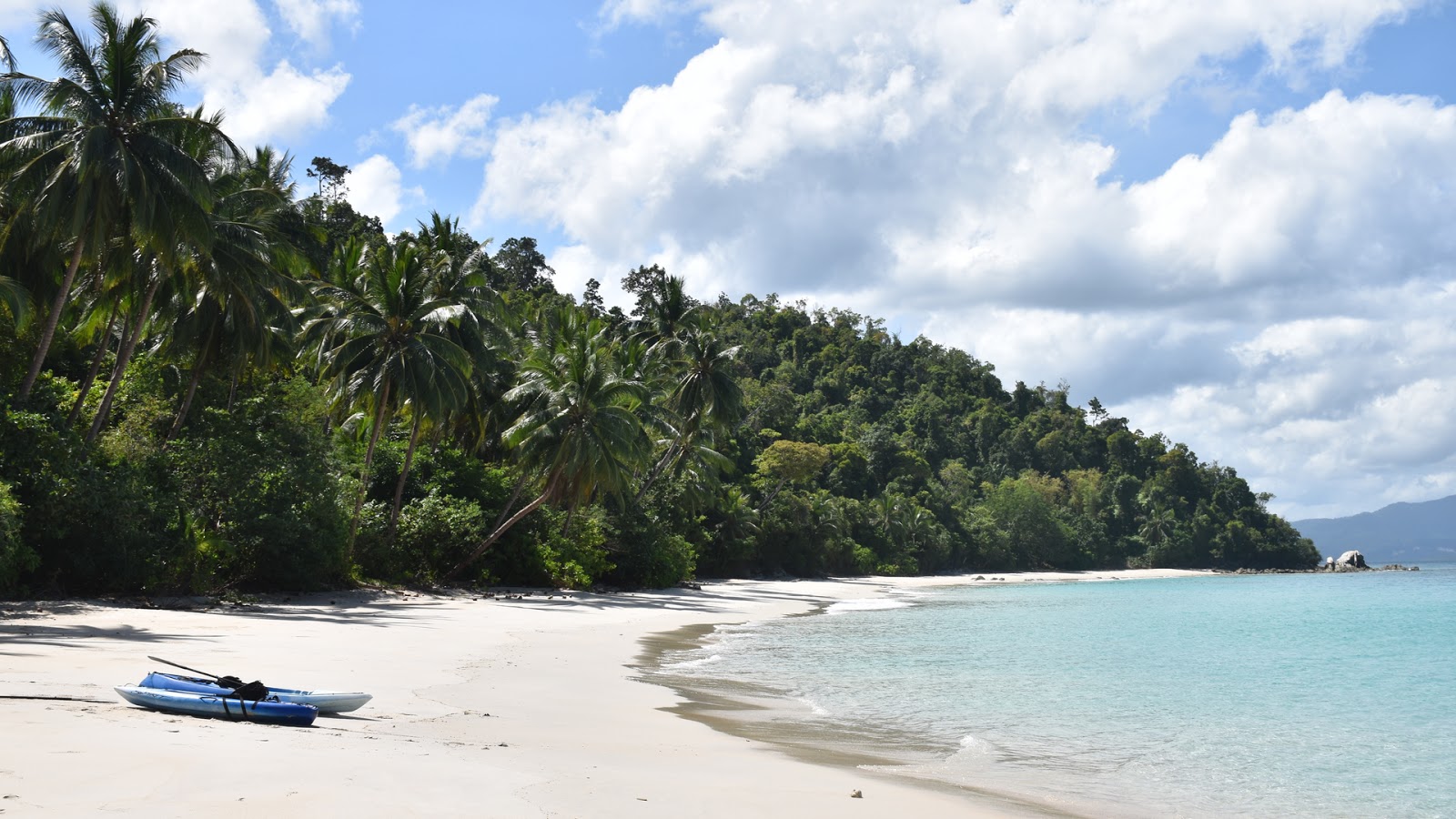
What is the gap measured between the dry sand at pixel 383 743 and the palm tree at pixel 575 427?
14870mm

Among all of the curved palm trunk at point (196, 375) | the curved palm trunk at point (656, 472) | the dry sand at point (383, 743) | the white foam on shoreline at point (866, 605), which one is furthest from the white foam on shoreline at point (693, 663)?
the curved palm trunk at point (656, 472)

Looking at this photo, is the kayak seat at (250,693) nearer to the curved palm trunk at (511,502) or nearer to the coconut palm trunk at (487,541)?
the coconut palm trunk at (487,541)

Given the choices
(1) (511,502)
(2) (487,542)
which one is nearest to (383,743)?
(2) (487,542)

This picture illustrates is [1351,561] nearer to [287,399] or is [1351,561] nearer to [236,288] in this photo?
[287,399]

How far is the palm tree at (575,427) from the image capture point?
3045 centimetres

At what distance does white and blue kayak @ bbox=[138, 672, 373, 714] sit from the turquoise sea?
3.72 meters

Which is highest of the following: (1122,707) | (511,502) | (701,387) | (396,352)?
(701,387)

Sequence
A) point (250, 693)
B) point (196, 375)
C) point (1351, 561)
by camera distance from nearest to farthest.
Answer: point (250, 693) < point (196, 375) < point (1351, 561)

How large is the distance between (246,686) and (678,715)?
4.28 m

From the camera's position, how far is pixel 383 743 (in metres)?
6.64

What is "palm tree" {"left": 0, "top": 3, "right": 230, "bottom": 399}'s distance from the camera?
1850 cm

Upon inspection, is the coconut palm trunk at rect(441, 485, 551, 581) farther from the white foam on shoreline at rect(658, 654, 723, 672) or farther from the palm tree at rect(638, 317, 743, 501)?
the white foam on shoreline at rect(658, 654, 723, 672)

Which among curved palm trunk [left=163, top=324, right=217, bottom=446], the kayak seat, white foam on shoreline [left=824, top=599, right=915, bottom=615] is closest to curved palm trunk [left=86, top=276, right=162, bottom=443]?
curved palm trunk [left=163, top=324, right=217, bottom=446]

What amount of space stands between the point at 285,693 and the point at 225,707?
2.02 feet
